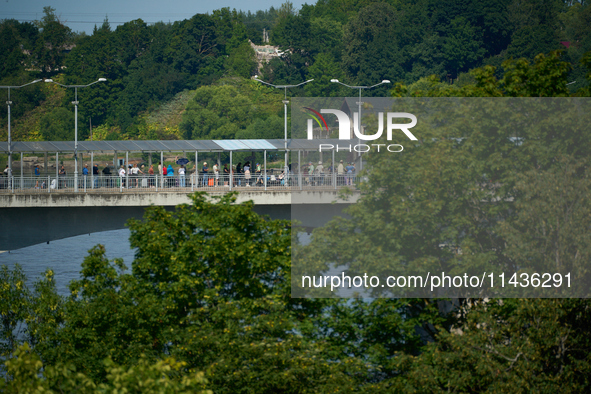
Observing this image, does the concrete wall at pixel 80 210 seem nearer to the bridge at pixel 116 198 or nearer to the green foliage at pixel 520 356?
the bridge at pixel 116 198

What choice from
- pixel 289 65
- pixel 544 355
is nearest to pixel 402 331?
pixel 544 355

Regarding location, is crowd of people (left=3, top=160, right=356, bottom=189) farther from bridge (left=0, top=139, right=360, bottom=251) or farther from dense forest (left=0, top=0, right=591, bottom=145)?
dense forest (left=0, top=0, right=591, bottom=145)

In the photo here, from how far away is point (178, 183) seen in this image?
1633 inches

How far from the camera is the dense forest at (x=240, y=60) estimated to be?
323 feet

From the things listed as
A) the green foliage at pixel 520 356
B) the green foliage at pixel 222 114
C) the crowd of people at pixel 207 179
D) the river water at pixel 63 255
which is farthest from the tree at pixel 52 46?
the green foliage at pixel 520 356

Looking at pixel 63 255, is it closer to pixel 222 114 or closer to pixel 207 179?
pixel 207 179

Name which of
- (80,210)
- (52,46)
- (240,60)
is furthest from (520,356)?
(52,46)

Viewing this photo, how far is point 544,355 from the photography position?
14.6 metres

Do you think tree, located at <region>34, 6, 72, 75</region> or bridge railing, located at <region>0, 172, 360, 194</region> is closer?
bridge railing, located at <region>0, 172, 360, 194</region>

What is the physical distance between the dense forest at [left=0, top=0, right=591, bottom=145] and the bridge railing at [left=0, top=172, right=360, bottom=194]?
47.1m

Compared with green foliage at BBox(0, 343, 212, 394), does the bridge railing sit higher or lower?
higher

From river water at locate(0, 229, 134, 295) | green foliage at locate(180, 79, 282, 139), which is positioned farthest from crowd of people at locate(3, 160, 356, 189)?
green foliage at locate(180, 79, 282, 139)

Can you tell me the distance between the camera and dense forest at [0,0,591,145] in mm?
98375

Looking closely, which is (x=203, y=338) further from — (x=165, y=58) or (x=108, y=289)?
(x=165, y=58)
